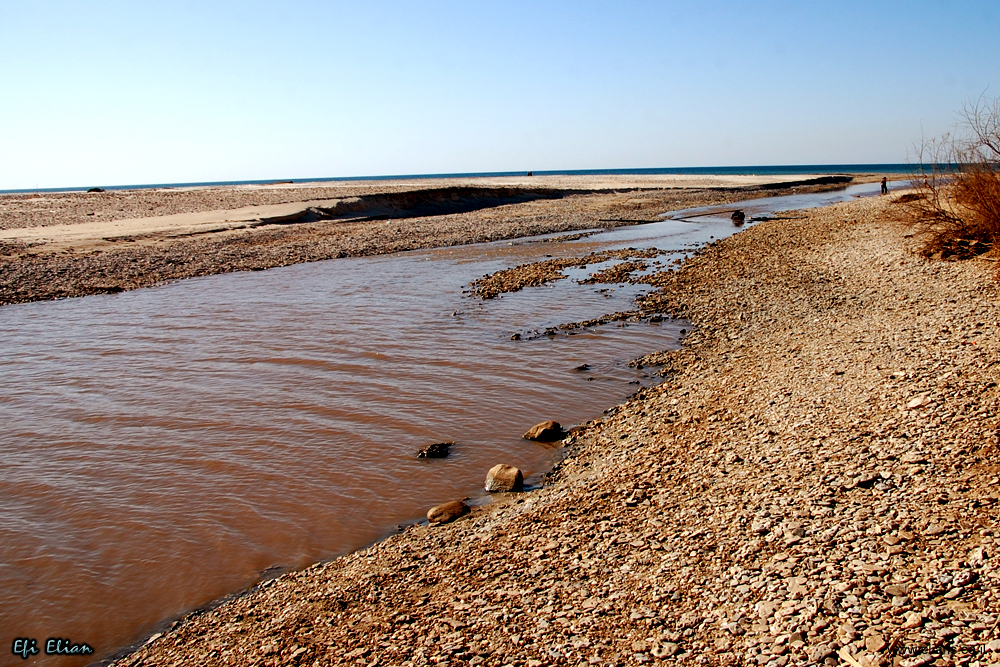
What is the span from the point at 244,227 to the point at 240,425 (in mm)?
24248

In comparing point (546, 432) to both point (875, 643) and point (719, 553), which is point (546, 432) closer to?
point (719, 553)

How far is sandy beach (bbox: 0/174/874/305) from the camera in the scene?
829 inches

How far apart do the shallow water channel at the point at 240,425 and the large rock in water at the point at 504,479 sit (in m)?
0.24

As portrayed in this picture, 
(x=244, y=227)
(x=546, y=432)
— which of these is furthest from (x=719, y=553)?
(x=244, y=227)

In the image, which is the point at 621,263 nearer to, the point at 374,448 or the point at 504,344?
the point at 504,344

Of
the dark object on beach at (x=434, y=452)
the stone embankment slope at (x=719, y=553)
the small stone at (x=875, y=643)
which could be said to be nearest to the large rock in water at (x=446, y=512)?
the stone embankment slope at (x=719, y=553)

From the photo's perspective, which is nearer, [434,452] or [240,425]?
[434,452]

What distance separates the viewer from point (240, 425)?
29.1ft

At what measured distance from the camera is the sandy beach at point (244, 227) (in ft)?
69.1

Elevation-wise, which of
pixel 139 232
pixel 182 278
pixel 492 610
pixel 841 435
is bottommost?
pixel 492 610

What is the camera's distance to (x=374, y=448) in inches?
318

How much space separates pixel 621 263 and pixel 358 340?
11.3m

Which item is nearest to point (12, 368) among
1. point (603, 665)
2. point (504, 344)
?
point (504, 344)

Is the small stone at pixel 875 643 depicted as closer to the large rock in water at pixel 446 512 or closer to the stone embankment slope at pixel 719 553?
the stone embankment slope at pixel 719 553
